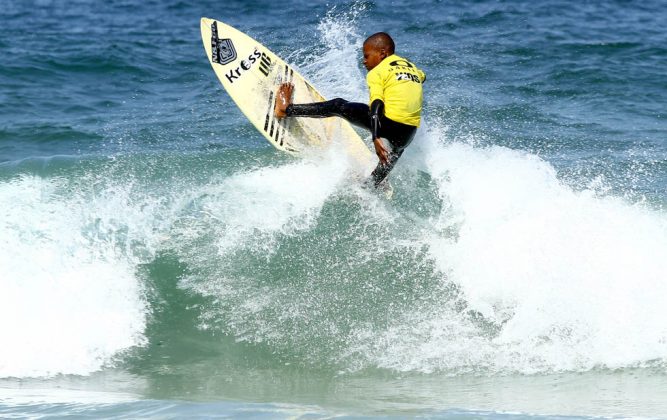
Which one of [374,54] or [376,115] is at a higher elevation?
[374,54]

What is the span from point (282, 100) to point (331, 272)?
1830 millimetres

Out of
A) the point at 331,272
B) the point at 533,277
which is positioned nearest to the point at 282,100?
the point at 331,272

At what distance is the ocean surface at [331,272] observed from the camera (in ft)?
18.5

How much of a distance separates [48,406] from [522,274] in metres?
3.83

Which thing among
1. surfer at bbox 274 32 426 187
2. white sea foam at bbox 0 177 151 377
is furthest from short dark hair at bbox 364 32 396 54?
white sea foam at bbox 0 177 151 377

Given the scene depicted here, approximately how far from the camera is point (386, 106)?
7.20 meters

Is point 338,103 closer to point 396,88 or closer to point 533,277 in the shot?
point 396,88

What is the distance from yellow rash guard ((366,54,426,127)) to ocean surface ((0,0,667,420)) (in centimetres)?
92

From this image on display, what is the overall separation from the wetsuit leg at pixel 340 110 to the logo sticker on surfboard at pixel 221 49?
0.94 m

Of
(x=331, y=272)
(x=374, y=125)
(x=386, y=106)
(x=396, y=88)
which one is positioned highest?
(x=396, y=88)

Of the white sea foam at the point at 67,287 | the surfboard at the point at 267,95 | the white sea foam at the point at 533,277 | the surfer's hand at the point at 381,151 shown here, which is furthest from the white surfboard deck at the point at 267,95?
the white sea foam at the point at 67,287

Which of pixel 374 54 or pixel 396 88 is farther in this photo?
pixel 374 54

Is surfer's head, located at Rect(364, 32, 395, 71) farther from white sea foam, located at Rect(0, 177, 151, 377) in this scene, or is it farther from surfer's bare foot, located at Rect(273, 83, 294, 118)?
white sea foam, located at Rect(0, 177, 151, 377)

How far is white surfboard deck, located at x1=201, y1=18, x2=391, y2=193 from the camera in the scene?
806 centimetres
